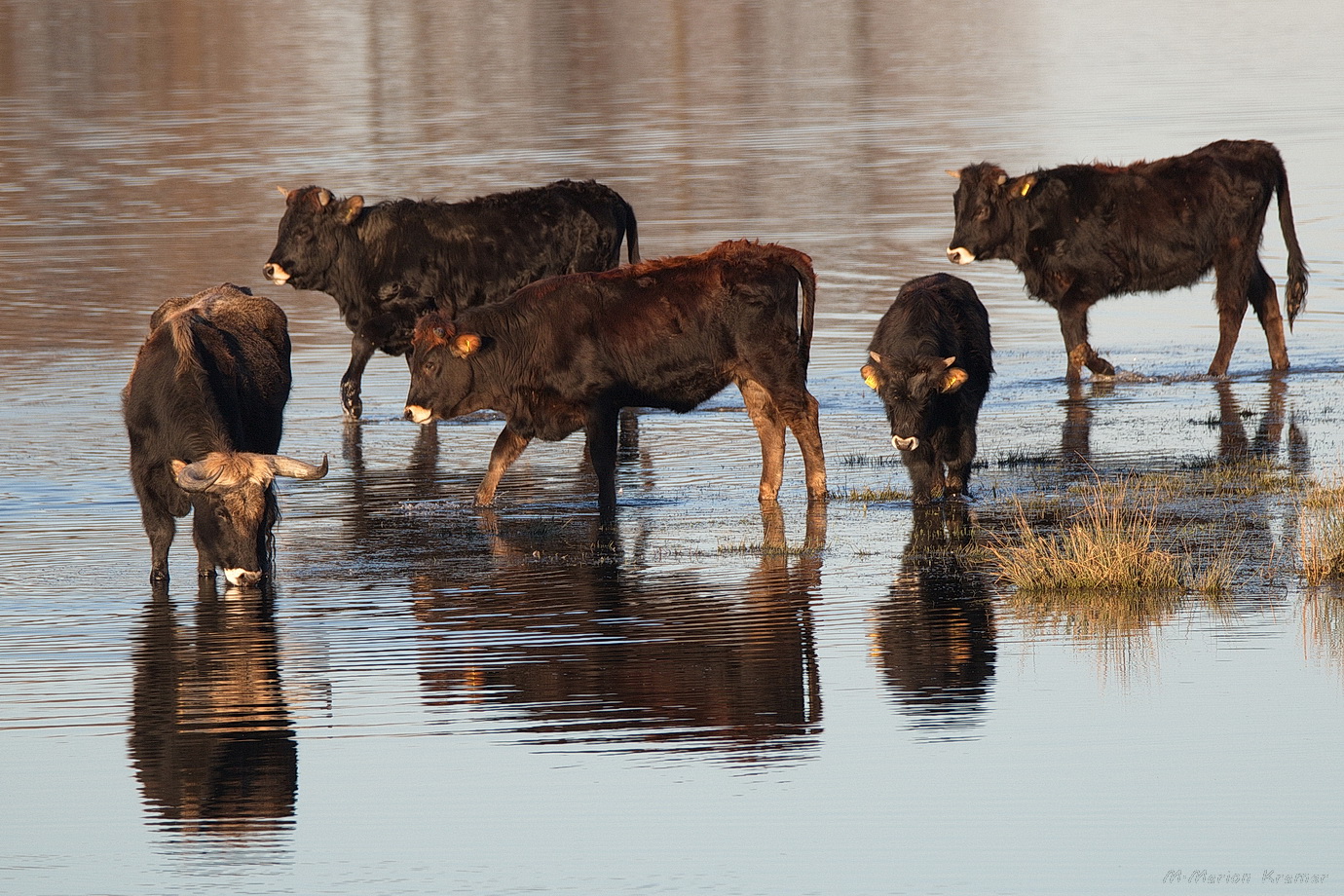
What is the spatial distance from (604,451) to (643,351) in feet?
2.13

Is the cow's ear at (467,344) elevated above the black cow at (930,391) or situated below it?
above

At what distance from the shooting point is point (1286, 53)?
51531 mm

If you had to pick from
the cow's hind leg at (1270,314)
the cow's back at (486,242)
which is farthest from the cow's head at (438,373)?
the cow's hind leg at (1270,314)

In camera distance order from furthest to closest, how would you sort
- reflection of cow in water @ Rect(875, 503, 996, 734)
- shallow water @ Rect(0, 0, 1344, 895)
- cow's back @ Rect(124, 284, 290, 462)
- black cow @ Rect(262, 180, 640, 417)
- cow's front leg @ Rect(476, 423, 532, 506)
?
black cow @ Rect(262, 180, 640, 417)
cow's front leg @ Rect(476, 423, 532, 506)
cow's back @ Rect(124, 284, 290, 462)
reflection of cow in water @ Rect(875, 503, 996, 734)
shallow water @ Rect(0, 0, 1344, 895)

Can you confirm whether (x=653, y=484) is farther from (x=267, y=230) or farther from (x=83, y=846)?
(x=267, y=230)

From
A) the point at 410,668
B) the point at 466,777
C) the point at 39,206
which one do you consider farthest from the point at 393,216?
the point at 39,206

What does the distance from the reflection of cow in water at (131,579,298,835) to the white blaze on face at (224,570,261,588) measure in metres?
0.19

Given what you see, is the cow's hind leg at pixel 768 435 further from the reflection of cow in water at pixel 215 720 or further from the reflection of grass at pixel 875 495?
the reflection of cow in water at pixel 215 720

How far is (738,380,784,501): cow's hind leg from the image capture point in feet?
41.3

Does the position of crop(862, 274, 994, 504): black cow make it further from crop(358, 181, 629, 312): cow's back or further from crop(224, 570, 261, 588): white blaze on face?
crop(358, 181, 629, 312): cow's back

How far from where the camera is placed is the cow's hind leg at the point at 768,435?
1259 centimetres

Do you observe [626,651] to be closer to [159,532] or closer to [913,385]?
[159,532]

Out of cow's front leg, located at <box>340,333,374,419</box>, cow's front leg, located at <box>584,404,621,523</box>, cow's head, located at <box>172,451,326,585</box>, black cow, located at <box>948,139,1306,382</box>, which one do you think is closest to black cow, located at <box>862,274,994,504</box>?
cow's front leg, located at <box>584,404,621,523</box>

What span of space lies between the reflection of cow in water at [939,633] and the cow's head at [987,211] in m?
5.98
